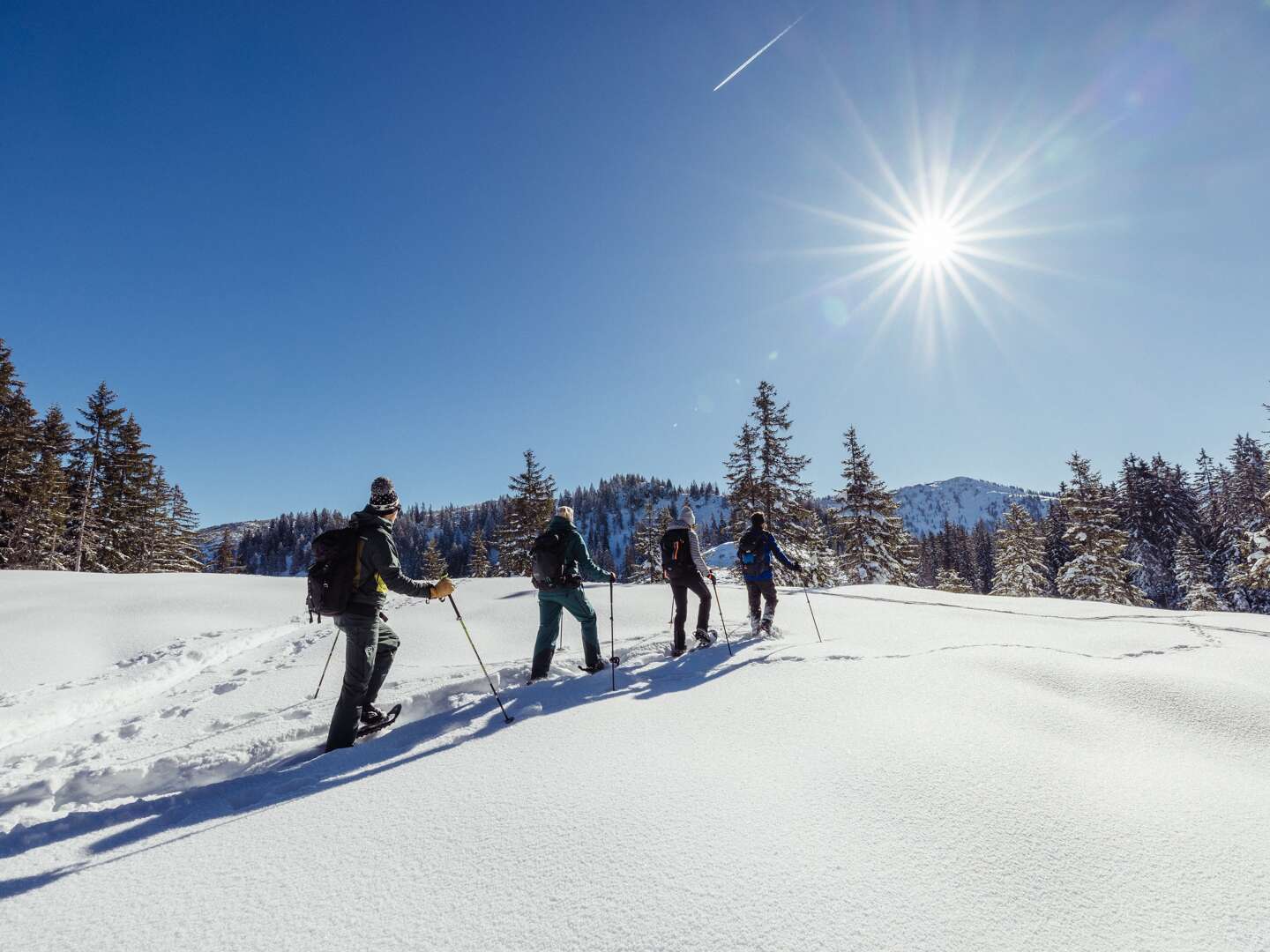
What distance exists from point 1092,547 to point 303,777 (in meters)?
38.6

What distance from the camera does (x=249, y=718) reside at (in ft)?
18.9

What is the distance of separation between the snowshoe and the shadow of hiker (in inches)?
5.6

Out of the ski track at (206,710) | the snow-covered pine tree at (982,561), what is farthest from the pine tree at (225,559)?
the snow-covered pine tree at (982,561)

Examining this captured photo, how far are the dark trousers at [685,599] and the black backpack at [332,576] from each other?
4292 mm

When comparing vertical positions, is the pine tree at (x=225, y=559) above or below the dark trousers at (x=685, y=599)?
above

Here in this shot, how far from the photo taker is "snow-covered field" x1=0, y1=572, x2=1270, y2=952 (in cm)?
208

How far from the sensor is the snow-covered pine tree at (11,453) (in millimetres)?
23703

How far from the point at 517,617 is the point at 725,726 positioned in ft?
23.3

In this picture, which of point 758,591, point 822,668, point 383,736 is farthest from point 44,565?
point 822,668

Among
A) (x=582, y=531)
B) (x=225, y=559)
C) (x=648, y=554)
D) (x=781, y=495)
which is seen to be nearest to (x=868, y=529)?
(x=781, y=495)

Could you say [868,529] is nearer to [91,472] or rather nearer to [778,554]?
[778,554]

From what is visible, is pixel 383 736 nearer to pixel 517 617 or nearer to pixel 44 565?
pixel 517 617

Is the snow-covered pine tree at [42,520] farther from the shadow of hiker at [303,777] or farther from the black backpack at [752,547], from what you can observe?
the black backpack at [752,547]

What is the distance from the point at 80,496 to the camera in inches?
1113
